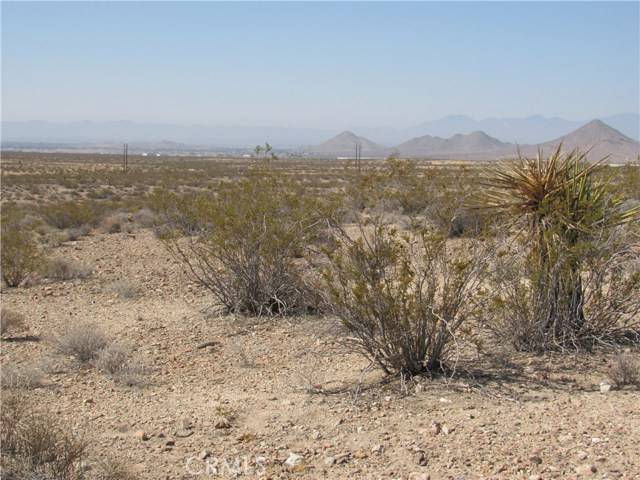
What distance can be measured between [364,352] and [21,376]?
138 inches

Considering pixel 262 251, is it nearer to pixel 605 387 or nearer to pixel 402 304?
pixel 402 304

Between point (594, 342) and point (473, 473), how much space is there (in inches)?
129

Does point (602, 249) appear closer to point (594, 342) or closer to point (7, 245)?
point (594, 342)

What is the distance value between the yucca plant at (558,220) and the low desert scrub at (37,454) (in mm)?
4730

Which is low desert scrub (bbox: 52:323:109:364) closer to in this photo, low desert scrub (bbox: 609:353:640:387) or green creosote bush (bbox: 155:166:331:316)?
green creosote bush (bbox: 155:166:331:316)

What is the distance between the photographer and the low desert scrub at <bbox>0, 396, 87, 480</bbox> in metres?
4.27

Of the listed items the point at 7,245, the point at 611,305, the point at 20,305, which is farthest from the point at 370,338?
the point at 7,245

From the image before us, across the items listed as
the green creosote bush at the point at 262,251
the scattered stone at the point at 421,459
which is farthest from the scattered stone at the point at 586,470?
the green creosote bush at the point at 262,251

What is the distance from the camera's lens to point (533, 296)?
23.1 ft

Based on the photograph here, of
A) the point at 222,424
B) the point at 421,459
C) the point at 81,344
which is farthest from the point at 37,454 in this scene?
the point at 81,344

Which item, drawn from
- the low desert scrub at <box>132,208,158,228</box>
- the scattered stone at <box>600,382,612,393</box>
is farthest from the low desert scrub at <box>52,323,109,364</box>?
the low desert scrub at <box>132,208,158,228</box>

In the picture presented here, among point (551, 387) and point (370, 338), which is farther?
point (370, 338)

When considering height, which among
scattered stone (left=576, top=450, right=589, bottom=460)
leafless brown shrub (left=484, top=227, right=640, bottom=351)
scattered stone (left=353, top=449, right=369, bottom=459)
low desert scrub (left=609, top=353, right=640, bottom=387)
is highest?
leafless brown shrub (left=484, top=227, right=640, bottom=351)

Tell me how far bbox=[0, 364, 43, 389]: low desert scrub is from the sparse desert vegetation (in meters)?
0.03
